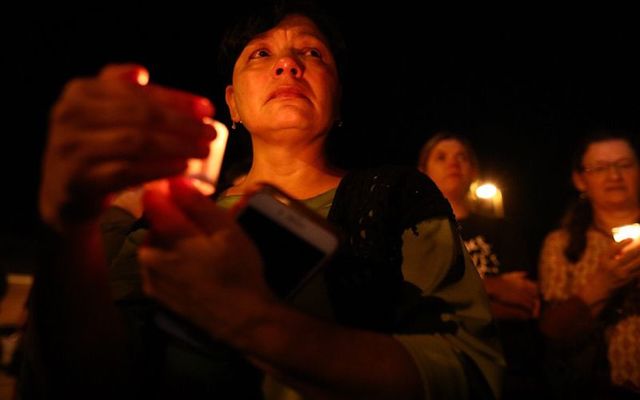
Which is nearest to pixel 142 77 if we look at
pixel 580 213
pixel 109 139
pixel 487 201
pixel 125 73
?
pixel 125 73

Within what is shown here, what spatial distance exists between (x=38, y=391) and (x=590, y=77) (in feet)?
23.0

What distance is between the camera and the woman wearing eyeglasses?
2.07 metres

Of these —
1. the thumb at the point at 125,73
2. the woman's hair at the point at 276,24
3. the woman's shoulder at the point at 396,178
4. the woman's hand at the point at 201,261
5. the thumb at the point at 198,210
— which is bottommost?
the woman's hand at the point at 201,261

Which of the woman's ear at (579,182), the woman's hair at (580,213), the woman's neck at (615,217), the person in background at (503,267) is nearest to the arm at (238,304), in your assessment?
the person in background at (503,267)

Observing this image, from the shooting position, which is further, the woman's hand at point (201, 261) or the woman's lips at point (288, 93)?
the woman's lips at point (288, 93)

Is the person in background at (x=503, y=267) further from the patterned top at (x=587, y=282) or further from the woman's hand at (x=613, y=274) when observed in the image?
the woman's hand at (x=613, y=274)

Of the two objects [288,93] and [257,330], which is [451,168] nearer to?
[288,93]

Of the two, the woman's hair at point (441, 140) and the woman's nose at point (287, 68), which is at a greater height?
the woman's nose at point (287, 68)

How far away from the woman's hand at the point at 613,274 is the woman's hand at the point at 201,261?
201cm

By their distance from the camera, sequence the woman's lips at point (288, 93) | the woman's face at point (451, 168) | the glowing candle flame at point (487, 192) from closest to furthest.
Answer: the woman's lips at point (288, 93)
the woman's face at point (451, 168)
the glowing candle flame at point (487, 192)

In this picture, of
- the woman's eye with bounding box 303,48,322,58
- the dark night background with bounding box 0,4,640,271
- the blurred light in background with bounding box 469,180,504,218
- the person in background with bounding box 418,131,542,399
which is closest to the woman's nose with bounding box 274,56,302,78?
the woman's eye with bounding box 303,48,322,58

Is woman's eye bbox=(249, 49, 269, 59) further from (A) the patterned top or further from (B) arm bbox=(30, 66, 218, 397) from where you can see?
(A) the patterned top

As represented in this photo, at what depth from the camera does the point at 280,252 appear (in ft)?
2.85

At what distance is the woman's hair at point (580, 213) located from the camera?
2617 millimetres
